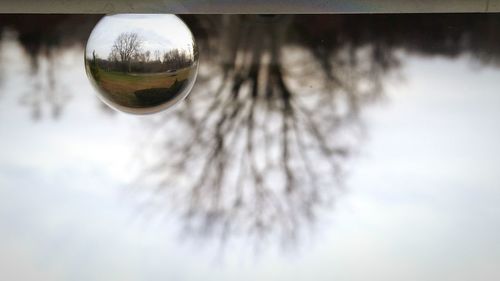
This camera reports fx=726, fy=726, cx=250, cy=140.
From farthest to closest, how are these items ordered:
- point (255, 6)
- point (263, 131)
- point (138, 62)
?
point (263, 131), point (138, 62), point (255, 6)

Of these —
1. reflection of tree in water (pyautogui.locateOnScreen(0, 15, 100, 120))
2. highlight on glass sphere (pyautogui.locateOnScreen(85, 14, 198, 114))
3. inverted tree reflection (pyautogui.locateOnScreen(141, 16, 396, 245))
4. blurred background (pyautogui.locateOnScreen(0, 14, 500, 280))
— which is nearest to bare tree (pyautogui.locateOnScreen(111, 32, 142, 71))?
highlight on glass sphere (pyautogui.locateOnScreen(85, 14, 198, 114))

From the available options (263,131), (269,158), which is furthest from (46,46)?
(269,158)

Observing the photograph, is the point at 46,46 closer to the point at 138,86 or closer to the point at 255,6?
the point at 138,86

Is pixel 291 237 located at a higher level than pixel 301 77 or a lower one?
lower

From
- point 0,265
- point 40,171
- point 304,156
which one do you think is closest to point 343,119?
point 304,156

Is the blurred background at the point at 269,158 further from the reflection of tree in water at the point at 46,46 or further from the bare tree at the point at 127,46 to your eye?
the bare tree at the point at 127,46

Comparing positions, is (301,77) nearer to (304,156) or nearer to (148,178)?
(304,156)
